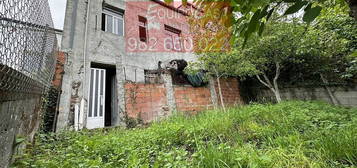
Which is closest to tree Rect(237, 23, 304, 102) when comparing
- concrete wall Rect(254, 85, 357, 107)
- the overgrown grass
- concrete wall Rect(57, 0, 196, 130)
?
concrete wall Rect(254, 85, 357, 107)

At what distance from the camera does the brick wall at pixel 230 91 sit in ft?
22.0

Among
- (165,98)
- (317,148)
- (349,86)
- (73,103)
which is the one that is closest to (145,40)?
(165,98)

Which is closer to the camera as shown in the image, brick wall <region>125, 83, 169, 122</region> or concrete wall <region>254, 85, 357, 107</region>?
brick wall <region>125, 83, 169, 122</region>

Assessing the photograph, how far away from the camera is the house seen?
398cm

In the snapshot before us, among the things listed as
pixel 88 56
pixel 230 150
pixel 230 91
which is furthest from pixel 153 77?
pixel 230 150

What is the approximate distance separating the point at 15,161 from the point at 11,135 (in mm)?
347

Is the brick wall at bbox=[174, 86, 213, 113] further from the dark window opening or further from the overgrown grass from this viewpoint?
the overgrown grass

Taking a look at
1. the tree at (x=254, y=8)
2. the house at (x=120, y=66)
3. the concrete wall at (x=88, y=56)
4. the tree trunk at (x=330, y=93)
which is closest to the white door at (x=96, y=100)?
the house at (x=120, y=66)

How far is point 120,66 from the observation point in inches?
188

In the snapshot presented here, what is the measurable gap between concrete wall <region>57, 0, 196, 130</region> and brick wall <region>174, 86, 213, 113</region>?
1.43 metres

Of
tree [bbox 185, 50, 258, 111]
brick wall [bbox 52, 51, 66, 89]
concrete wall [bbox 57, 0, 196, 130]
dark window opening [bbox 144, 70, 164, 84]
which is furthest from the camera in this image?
dark window opening [bbox 144, 70, 164, 84]

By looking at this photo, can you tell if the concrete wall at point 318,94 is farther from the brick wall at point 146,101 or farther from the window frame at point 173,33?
the brick wall at point 146,101

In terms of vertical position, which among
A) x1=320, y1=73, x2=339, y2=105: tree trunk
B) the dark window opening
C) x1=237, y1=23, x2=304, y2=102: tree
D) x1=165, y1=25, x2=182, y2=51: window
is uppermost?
x1=165, y1=25, x2=182, y2=51: window

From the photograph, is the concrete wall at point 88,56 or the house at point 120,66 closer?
the concrete wall at point 88,56
